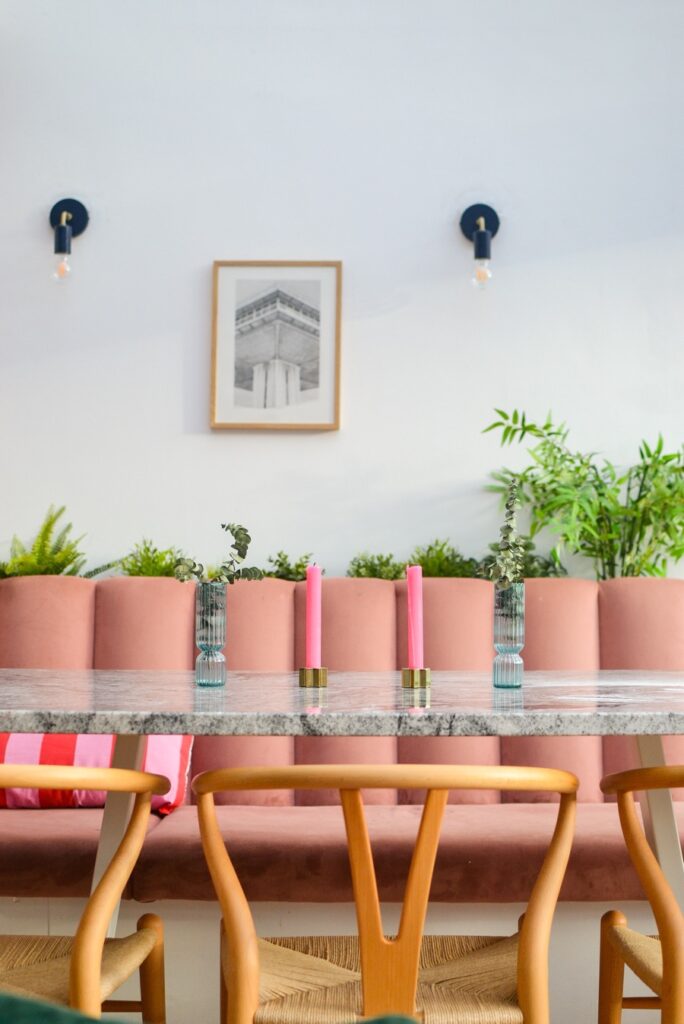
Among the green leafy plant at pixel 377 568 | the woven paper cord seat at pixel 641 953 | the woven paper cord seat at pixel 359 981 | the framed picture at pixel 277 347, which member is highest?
the framed picture at pixel 277 347

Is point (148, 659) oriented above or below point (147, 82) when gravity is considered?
below

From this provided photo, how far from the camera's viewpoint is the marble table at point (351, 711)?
1.38 meters

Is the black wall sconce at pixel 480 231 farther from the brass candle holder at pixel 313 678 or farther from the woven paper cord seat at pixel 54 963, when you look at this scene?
the woven paper cord seat at pixel 54 963

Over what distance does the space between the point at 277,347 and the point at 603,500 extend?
114cm

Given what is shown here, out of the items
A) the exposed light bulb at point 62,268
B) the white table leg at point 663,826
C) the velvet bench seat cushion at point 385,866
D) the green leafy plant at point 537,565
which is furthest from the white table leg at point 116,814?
the exposed light bulb at point 62,268

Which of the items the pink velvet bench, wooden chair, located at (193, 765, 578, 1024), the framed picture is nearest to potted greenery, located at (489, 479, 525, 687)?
wooden chair, located at (193, 765, 578, 1024)

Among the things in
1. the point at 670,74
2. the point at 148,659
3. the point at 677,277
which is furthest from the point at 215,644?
the point at 670,74

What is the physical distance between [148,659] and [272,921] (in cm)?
82

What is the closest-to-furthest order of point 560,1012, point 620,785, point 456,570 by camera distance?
point 620,785
point 560,1012
point 456,570

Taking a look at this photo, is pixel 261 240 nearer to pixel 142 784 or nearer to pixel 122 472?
pixel 122 472

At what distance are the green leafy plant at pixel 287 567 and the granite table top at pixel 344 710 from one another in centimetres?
157

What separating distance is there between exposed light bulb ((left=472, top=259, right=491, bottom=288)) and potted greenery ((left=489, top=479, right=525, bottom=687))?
1.66 m

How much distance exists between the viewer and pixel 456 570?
3.46 m

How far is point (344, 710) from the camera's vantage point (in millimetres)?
1433
